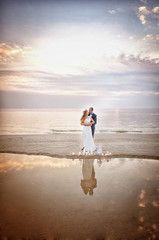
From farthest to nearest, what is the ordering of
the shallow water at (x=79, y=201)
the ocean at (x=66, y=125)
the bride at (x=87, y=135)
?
the ocean at (x=66, y=125) → the bride at (x=87, y=135) → the shallow water at (x=79, y=201)

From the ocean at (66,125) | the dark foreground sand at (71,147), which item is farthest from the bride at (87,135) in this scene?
the ocean at (66,125)

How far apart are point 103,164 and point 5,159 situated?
17.7 feet

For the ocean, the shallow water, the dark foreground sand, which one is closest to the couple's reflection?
the shallow water

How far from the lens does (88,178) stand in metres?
6.43

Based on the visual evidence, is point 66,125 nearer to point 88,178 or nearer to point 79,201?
point 88,178

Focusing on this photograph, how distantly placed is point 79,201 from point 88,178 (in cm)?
175

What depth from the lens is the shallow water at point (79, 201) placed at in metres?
3.59

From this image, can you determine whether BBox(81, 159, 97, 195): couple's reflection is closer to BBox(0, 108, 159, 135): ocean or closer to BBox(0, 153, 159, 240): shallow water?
BBox(0, 153, 159, 240): shallow water

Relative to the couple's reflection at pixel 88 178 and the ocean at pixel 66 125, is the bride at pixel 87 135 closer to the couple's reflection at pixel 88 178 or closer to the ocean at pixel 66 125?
the couple's reflection at pixel 88 178

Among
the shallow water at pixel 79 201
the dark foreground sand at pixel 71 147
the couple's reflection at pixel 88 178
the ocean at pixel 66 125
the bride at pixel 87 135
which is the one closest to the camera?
the shallow water at pixel 79 201

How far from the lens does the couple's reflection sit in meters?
5.55

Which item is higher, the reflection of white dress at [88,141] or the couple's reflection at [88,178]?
the reflection of white dress at [88,141]

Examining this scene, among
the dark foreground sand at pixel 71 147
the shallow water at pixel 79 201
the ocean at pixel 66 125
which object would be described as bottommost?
the shallow water at pixel 79 201

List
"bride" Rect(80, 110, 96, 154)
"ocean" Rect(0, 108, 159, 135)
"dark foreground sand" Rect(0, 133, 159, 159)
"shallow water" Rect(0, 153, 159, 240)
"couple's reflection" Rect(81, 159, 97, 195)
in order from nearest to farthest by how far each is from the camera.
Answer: "shallow water" Rect(0, 153, 159, 240), "couple's reflection" Rect(81, 159, 97, 195), "bride" Rect(80, 110, 96, 154), "dark foreground sand" Rect(0, 133, 159, 159), "ocean" Rect(0, 108, 159, 135)
